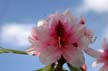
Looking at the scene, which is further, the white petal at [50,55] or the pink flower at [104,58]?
the pink flower at [104,58]

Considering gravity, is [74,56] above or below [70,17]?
below

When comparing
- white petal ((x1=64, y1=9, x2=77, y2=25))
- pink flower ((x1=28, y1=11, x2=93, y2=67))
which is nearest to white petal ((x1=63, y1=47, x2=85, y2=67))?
pink flower ((x1=28, y1=11, x2=93, y2=67))

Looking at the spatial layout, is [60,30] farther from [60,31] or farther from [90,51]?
[90,51]

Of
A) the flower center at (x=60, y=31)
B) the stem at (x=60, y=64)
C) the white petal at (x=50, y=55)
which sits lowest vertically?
the stem at (x=60, y=64)

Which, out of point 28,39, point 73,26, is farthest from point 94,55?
point 28,39

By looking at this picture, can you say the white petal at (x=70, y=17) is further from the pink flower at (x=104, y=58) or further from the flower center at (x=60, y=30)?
the pink flower at (x=104, y=58)

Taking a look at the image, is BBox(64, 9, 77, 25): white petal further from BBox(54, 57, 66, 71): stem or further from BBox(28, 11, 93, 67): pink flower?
BBox(54, 57, 66, 71): stem

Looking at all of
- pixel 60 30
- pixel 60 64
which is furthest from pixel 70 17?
pixel 60 64

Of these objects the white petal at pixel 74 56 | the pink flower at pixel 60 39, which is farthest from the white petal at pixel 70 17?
the white petal at pixel 74 56
